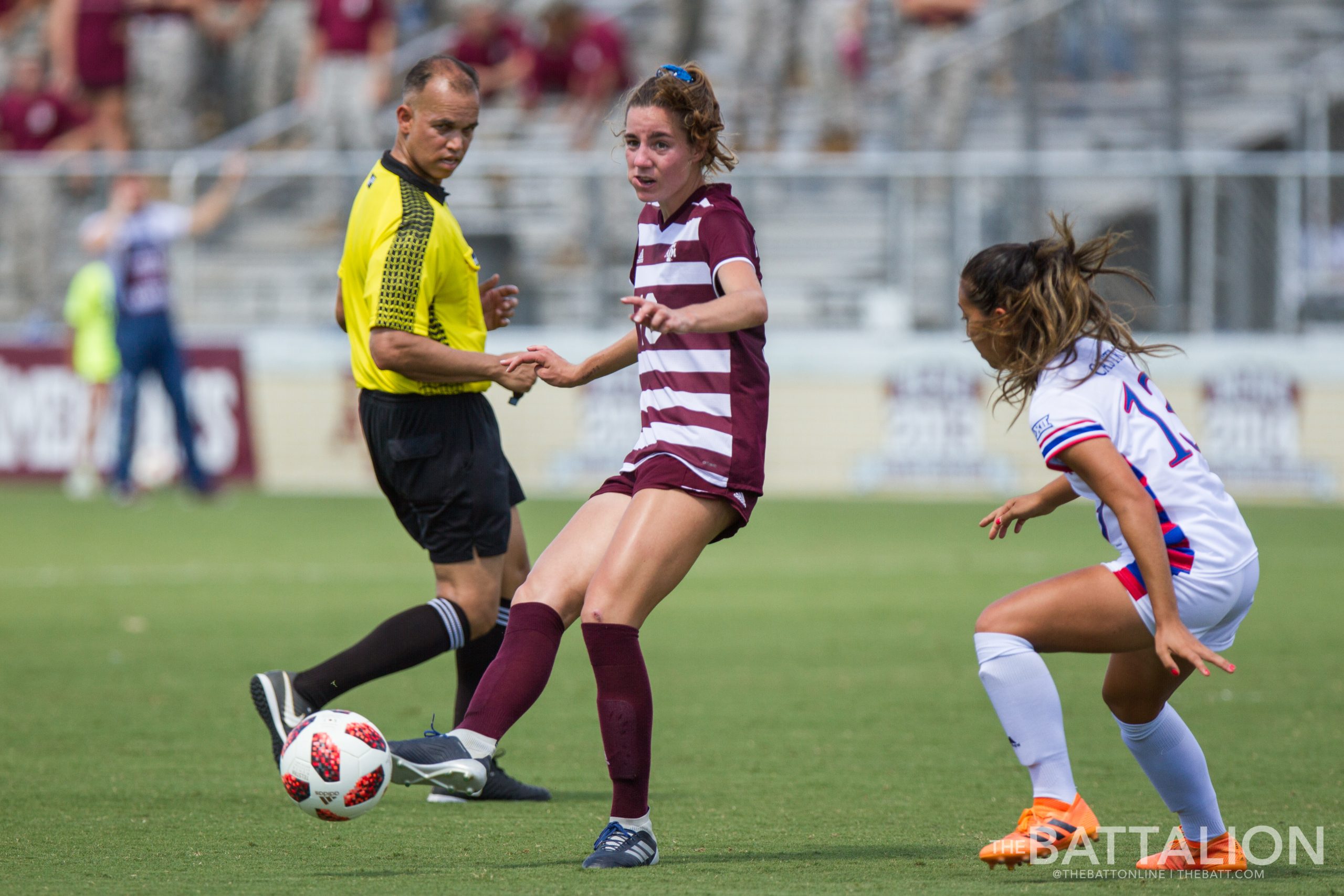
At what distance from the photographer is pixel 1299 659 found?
7.80m

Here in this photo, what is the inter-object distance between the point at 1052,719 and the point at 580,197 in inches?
Result: 551

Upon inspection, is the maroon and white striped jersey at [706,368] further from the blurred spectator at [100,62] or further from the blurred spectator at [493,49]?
the blurred spectator at [100,62]

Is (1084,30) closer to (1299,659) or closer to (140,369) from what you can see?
(140,369)

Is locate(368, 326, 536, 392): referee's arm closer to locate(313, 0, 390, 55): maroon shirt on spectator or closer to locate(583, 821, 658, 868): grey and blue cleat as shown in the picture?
locate(583, 821, 658, 868): grey and blue cleat

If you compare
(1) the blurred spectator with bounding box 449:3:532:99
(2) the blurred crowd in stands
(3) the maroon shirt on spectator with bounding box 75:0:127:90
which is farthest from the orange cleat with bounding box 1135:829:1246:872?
(3) the maroon shirt on spectator with bounding box 75:0:127:90

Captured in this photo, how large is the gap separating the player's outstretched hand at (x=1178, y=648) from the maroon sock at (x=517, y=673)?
4.91 feet

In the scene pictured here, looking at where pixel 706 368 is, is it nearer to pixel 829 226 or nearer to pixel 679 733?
pixel 679 733

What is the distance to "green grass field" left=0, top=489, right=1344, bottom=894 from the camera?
168 inches

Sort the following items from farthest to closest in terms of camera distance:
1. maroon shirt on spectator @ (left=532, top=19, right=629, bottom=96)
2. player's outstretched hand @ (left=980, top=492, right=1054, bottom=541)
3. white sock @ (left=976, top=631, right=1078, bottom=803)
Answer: maroon shirt on spectator @ (left=532, top=19, right=629, bottom=96) < player's outstretched hand @ (left=980, top=492, right=1054, bottom=541) < white sock @ (left=976, top=631, right=1078, bottom=803)

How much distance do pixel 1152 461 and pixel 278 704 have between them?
2.52m

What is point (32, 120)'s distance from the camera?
1947 cm

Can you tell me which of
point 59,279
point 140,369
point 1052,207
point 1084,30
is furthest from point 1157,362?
point 59,279

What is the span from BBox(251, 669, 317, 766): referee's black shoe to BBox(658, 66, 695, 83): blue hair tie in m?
2.01

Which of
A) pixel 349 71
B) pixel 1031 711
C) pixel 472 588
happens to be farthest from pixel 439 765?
pixel 349 71
